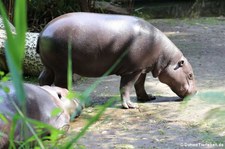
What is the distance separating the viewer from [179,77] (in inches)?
182

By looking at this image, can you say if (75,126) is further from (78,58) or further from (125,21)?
(125,21)

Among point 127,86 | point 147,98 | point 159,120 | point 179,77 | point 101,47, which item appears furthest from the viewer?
point 147,98

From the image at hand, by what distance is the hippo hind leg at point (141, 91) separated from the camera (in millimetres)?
4715

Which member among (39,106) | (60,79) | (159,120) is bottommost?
(159,120)

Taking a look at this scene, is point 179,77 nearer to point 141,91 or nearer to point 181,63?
point 181,63

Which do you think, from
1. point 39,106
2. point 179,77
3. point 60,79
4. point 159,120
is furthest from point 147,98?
point 39,106

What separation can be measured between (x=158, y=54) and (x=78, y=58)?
31.9 inches

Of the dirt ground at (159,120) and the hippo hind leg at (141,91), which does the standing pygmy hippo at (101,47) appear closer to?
the hippo hind leg at (141,91)

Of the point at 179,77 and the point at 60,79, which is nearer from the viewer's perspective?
the point at 60,79

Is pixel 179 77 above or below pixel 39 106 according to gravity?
below

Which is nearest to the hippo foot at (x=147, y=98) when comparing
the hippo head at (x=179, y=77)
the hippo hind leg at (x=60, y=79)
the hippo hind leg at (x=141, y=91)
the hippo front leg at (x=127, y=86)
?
the hippo hind leg at (x=141, y=91)

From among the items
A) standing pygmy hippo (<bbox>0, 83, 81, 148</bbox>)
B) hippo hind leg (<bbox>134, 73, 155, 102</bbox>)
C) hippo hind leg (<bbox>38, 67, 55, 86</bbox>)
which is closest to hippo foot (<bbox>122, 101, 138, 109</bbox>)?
hippo hind leg (<bbox>134, 73, 155, 102</bbox>)

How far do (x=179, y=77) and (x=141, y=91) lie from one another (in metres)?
0.40

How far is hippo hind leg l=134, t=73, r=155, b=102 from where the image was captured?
4.71 m
